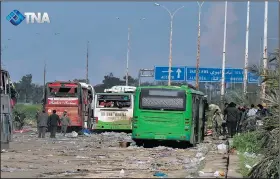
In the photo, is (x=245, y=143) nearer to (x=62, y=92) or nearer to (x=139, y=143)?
(x=139, y=143)

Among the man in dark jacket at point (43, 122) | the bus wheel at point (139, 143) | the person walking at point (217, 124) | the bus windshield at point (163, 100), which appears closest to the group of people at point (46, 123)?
the man in dark jacket at point (43, 122)

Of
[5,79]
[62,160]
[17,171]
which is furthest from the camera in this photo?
[5,79]

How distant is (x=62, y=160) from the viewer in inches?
733

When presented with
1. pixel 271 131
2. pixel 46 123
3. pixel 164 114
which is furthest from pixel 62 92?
pixel 271 131

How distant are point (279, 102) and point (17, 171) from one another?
6.52 metres

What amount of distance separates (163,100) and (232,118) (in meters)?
7.76

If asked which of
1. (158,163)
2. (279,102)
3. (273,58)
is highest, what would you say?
(273,58)

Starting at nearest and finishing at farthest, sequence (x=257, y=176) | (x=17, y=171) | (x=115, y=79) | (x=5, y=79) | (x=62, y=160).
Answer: (x=17, y=171) → (x=257, y=176) → (x=62, y=160) → (x=5, y=79) → (x=115, y=79)

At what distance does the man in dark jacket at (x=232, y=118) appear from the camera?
115 ft

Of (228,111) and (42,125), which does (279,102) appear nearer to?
(228,111)

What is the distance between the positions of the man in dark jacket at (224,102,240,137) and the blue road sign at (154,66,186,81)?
89.9 feet

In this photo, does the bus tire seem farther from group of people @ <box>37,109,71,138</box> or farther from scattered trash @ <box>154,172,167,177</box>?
scattered trash @ <box>154,172,167,177</box>

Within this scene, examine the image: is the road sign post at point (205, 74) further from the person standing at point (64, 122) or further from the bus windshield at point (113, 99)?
the person standing at point (64, 122)

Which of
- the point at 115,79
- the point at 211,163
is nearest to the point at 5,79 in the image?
the point at 211,163
